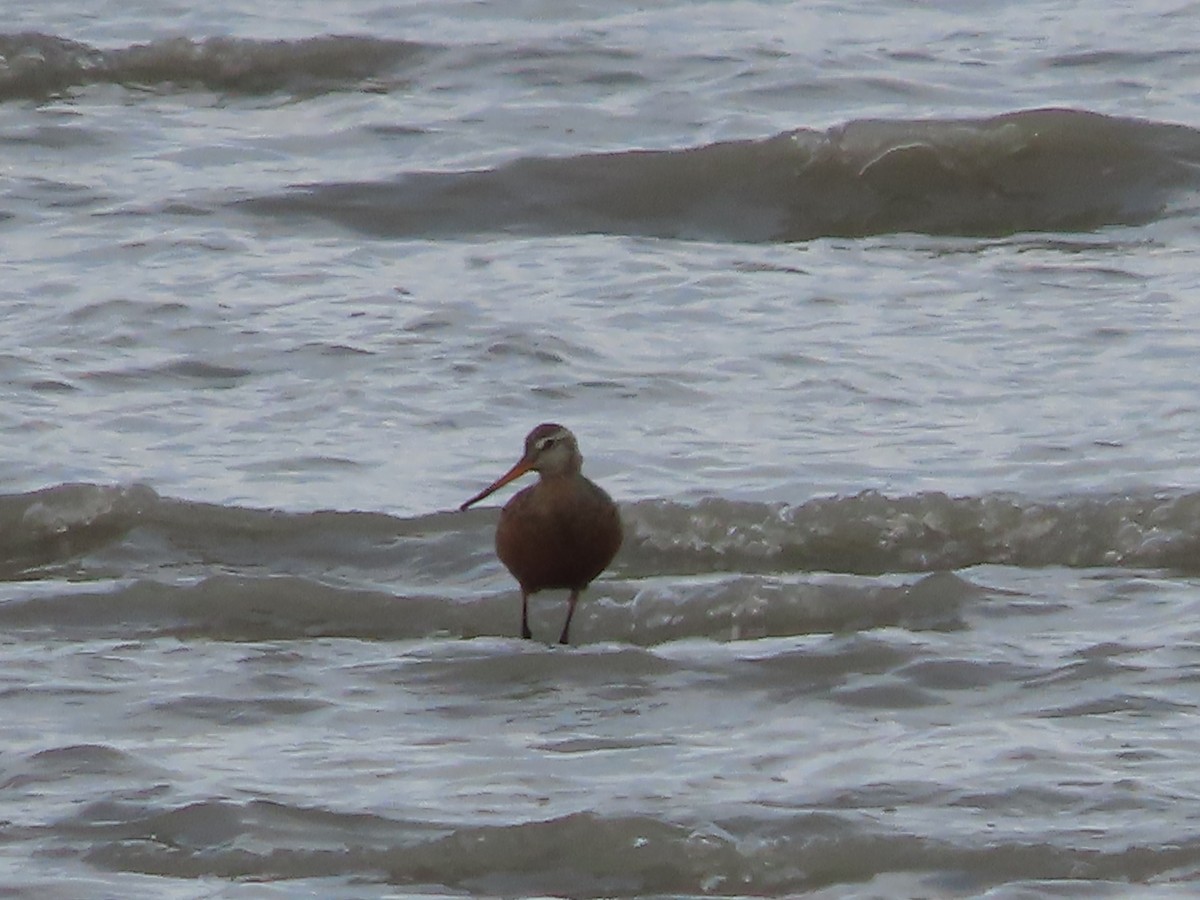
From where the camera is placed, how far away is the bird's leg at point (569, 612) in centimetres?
616

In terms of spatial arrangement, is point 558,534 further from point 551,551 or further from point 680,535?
point 680,535

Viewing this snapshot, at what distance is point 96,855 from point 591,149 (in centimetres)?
609

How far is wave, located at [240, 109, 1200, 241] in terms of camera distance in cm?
980

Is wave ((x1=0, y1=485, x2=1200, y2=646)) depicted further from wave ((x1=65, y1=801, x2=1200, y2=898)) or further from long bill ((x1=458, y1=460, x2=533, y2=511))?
wave ((x1=65, y1=801, x2=1200, y2=898))

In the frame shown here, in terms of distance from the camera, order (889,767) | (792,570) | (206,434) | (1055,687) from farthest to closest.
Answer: (206,434) → (792,570) → (1055,687) → (889,767)

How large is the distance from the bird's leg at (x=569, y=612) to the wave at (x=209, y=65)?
5.32 metres

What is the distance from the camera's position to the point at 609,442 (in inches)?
292

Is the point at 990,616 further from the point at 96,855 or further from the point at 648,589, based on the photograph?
the point at 96,855

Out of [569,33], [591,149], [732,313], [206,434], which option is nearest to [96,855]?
[206,434]

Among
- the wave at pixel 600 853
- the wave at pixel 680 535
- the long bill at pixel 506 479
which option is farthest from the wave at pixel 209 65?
the wave at pixel 600 853

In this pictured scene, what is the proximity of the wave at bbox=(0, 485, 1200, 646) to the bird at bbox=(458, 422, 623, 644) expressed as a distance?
0.13 meters

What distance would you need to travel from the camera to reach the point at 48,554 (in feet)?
22.2

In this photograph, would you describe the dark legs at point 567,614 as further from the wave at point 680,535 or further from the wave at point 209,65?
the wave at point 209,65

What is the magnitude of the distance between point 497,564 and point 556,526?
596 mm
